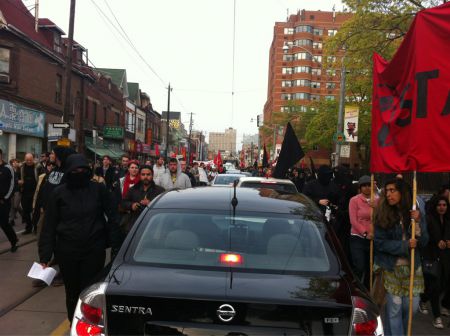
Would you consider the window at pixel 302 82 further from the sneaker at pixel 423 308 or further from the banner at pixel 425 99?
the banner at pixel 425 99

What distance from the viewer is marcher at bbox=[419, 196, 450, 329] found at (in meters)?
5.28

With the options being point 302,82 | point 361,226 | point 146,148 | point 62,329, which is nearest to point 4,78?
point 62,329

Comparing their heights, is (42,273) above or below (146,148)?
below

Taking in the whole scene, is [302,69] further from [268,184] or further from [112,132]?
[268,184]

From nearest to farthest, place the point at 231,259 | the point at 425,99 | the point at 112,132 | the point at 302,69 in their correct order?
the point at 231,259
the point at 425,99
the point at 112,132
the point at 302,69

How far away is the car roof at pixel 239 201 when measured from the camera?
3531 mm

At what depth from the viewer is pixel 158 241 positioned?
327cm

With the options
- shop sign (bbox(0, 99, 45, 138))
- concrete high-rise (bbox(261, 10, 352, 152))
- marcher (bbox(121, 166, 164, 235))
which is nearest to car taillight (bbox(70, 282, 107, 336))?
marcher (bbox(121, 166, 164, 235))

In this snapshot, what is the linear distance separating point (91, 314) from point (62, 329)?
247cm

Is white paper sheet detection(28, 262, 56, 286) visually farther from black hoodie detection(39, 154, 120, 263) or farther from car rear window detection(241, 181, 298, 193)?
car rear window detection(241, 181, 298, 193)

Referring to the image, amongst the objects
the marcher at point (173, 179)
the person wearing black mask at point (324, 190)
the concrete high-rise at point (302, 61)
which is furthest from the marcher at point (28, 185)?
the concrete high-rise at point (302, 61)

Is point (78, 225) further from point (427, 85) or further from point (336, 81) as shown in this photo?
point (336, 81)

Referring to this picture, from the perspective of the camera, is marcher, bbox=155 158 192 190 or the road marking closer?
the road marking

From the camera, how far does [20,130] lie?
23.9 meters
